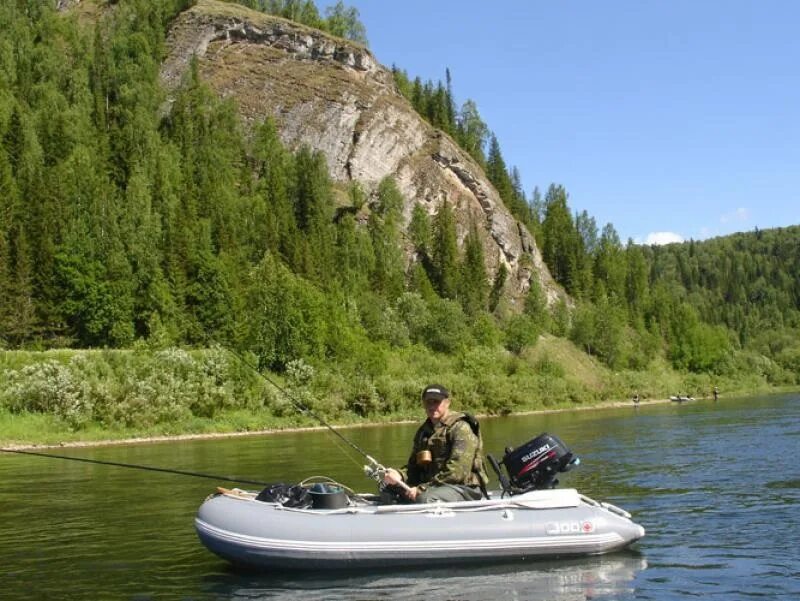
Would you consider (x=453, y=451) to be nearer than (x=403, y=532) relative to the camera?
No

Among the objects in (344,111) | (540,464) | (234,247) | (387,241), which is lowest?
(540,464)

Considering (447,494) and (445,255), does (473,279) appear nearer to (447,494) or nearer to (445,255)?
(445,255)

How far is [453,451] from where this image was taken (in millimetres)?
12961

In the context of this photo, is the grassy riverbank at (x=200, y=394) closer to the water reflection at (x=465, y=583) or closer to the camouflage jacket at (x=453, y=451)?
the water reflection at (x=465, y=583)

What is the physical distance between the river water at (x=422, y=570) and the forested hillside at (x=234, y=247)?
3414 centimetres

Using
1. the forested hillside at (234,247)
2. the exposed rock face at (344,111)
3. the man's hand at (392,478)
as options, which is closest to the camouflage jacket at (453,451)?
the man's hand at (392,478)

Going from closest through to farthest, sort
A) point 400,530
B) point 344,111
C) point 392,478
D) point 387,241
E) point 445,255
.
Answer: point 400,530
point 392,478
point 387,241
point 445,255
point 344,111

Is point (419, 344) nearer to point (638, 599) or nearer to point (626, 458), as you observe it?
point (626, 458)

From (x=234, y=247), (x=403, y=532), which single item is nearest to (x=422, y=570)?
(x=403, y=532)

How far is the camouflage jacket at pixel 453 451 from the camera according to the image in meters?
12.9

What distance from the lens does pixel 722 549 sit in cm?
1345

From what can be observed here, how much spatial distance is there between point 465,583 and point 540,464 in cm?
255

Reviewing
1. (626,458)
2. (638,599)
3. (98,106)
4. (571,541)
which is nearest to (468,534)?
(571,541)

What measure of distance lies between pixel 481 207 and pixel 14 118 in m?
65.1
